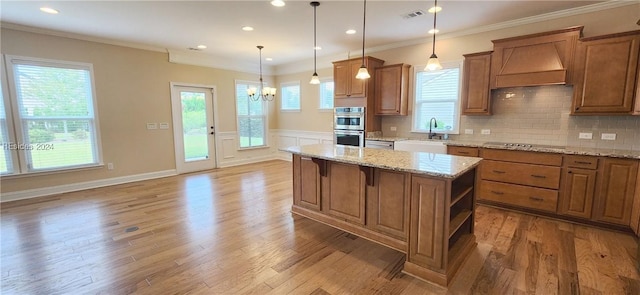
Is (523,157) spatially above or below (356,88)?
below

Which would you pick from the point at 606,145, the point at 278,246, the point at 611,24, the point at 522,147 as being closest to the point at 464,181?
the point at 522,147

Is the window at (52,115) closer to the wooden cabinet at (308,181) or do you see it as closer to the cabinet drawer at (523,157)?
the wooden cabinet at (308,181)

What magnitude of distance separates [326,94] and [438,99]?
275cm

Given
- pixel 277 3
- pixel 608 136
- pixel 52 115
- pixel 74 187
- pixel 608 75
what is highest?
pixel 277 3

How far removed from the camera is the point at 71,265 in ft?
7.98

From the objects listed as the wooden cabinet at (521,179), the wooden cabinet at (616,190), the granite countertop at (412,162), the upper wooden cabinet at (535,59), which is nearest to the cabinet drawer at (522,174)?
the wooden cabinet at (521,179)

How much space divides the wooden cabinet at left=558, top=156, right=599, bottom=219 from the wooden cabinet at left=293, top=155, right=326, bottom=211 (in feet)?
9.53

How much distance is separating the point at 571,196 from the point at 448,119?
76.1 inches

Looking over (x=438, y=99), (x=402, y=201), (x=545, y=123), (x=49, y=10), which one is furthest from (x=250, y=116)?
(x=545, y=123)

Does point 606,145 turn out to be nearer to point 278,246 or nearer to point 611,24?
point 611,24

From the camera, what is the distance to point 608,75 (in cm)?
313

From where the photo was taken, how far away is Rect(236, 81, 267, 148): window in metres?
7.09

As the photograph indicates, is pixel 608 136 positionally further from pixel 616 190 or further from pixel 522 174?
pixel 522 174

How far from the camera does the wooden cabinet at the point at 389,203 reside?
8.23ft
